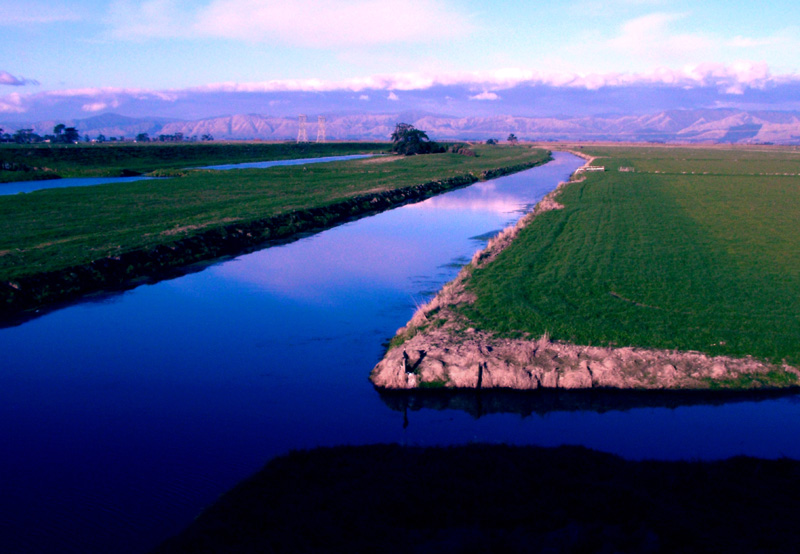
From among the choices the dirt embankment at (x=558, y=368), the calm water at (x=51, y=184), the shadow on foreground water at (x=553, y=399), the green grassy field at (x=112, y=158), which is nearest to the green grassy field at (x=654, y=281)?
the dirt embankment at (x=558, y=368)

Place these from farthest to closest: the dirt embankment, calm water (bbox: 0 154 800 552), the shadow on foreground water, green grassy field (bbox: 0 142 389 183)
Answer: green grassy field (bbox: 0 142 389 183), the dirt embankment, the shadow on foreground water, calm water (bbox: 0 154 800 552)

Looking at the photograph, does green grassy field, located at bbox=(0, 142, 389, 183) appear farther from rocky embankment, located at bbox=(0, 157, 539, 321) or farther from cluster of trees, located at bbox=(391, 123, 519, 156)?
rocky embankment, located at bbox=(0, 157, 539, 321)

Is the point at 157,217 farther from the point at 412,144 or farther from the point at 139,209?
the point at 412,144

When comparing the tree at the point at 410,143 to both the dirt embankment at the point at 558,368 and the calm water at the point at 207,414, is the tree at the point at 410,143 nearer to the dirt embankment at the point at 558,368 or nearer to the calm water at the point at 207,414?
the calm water at the point at 207,414

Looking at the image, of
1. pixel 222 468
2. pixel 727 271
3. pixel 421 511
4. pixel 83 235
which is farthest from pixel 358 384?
pixel 83 235

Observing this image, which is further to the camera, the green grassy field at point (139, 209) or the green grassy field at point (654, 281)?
the green grassy field at point (139, 209)

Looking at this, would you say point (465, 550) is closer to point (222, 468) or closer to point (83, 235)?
point (222, 468)

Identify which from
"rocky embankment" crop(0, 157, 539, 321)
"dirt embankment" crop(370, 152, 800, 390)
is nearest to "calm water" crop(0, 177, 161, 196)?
"rocky embankment" crop(0, 157, 539, 321)
